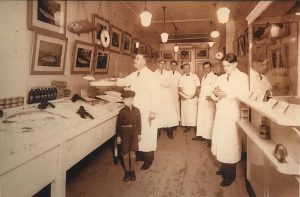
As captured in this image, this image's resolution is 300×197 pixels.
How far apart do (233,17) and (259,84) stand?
16.9ft

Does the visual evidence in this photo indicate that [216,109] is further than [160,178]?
No

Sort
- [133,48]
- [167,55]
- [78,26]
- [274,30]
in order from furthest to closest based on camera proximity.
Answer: [167,55]
[133,48]
[78,26]
[274,30]

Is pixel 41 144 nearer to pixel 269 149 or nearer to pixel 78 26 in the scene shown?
pixel 269 149

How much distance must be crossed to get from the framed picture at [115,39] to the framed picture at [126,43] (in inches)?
13.3

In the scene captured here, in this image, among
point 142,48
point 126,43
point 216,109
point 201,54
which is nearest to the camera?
point 216,109

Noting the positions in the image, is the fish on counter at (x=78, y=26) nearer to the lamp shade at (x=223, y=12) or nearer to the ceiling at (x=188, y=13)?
the ceiling at (x=188, y=13)

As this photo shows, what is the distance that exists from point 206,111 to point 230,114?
2.28 meters

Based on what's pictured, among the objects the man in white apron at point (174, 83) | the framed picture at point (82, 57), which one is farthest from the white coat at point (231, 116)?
the man in white apron at point (174, 83)

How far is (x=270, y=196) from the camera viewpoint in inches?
92.7

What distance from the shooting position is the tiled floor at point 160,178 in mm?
3275

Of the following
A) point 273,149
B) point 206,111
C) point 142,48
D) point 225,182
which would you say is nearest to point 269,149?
point 273,149

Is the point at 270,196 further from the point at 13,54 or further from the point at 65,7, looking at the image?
the point at 65,7

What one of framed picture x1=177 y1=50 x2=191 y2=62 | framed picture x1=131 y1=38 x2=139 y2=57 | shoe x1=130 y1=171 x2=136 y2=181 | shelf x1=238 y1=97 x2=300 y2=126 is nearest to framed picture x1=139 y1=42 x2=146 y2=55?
A: framed picture x1=131 y1=38 x2=139 y2=57

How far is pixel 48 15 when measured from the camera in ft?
11.1
